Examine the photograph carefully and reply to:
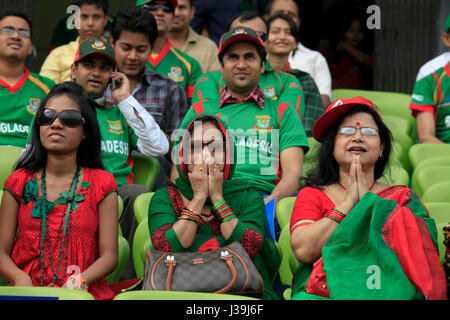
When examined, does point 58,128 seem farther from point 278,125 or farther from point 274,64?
point 274,64

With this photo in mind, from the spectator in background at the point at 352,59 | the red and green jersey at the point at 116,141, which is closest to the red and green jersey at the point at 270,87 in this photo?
the red and green jersey at the point at 116,141

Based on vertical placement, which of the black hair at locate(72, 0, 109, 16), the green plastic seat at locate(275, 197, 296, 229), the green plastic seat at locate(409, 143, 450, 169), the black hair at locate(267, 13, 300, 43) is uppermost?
the black hair at locate(72, 0, 109, 16)

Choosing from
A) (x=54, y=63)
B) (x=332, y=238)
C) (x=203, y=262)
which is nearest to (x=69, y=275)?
(x=203, y=262)

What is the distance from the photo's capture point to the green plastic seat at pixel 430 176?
4.70m

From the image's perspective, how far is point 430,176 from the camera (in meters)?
4.72

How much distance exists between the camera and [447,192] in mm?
4344

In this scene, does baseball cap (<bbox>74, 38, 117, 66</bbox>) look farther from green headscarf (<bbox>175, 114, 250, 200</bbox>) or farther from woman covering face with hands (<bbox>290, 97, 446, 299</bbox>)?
woman covering face with hands (<bbox>290, 97, 446, 299</bbox>)

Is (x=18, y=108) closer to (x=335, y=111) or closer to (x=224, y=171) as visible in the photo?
(x=224, y=171)

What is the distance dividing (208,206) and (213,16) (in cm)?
433

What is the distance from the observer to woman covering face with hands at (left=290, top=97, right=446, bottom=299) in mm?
3068

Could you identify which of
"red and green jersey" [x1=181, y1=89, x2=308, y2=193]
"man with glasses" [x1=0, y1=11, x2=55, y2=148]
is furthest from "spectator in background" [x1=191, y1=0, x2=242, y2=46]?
"red and green jersey" [x1=181, y1=89, x2=308, y2=193]

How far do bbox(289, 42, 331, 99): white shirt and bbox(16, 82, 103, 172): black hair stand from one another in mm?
3389

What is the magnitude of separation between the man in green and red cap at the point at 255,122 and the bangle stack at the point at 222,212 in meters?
1.01

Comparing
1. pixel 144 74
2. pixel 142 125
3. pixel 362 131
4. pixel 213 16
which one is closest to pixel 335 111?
pixel 362 131
